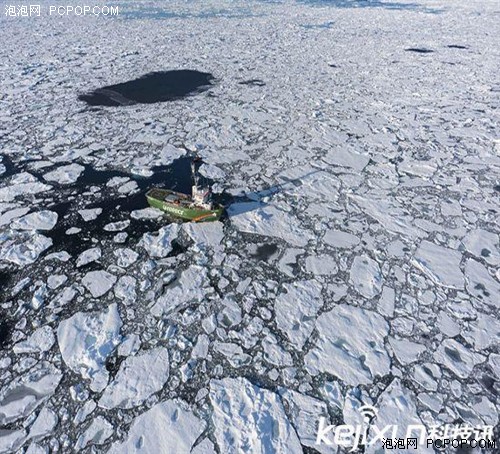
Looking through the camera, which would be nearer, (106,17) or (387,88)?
(387,88)

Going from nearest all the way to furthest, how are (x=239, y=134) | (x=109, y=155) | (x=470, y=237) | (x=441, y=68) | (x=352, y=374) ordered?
(x=352, y=374)
(x=470, y=237)
(x=109, y=155)
(x=239, y=134)
(x=441, y=68)

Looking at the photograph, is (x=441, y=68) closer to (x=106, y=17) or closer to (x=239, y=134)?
(x=239, y=134)

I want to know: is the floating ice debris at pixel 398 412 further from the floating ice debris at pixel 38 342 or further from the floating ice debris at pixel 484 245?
the floating ice debris at pixel 38 342

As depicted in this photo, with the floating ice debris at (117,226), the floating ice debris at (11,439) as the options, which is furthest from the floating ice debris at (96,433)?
the floating ice debris at (117,226)

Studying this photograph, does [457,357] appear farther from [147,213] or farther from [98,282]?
[147,213]

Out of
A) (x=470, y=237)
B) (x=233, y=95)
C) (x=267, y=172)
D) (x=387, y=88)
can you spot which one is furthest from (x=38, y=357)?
(x=387, y=88)

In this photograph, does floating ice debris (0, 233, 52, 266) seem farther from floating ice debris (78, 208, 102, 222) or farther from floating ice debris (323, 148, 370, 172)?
floating ice debris (323, 148, 370, 172)

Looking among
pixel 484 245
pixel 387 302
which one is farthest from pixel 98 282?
pixel 484 245
